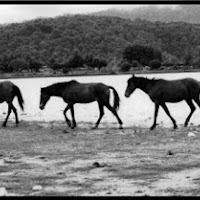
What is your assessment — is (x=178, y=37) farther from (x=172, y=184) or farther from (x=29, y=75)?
(x=172, y=184)

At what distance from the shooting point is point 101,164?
24.5 feet

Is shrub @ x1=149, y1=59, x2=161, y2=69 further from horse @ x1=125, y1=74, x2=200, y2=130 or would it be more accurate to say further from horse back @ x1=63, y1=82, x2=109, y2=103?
horse @ x1=125, y1=74, x2=200, y2=130

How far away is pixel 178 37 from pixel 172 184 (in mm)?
87322

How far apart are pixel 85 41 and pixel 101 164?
7653 centimetres

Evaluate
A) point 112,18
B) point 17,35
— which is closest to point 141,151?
point 17,35

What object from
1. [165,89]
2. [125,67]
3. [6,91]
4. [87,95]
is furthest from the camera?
[125,67]

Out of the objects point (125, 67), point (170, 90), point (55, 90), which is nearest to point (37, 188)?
point (170, 90)

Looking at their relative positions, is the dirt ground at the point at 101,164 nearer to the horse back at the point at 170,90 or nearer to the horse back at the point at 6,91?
the horse back at the point at 170,90

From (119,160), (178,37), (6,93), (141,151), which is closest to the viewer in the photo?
(119,160)

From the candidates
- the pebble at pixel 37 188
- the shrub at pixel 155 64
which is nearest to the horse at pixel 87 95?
the pebble at pixel 37 188

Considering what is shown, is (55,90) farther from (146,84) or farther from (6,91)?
(146,84)

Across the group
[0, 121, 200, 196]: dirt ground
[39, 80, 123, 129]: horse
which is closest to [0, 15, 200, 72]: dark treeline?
[39, 80, 123, 129]: horse

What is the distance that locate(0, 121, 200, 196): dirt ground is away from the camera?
18.1 feet

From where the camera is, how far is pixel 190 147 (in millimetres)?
9227
